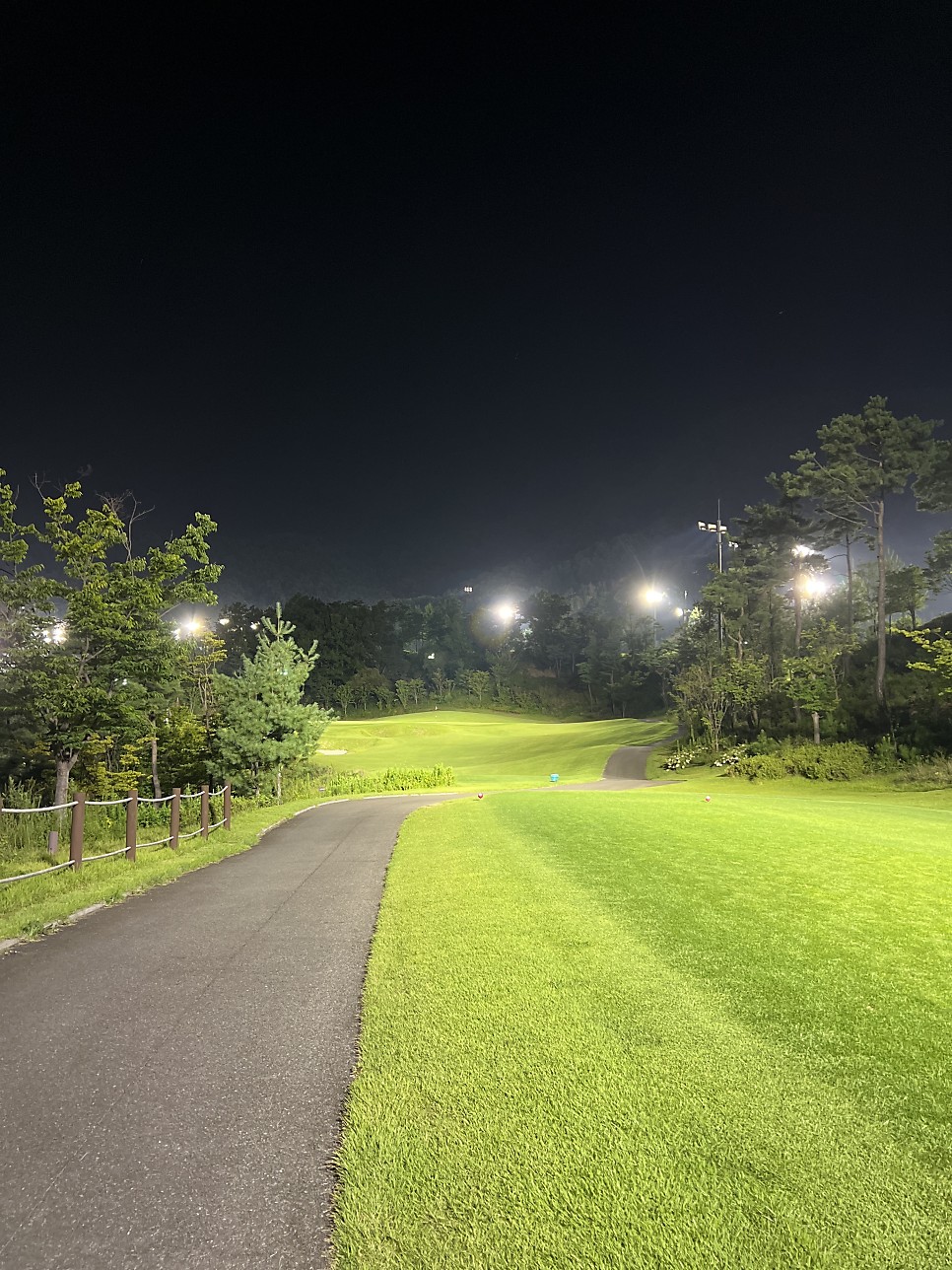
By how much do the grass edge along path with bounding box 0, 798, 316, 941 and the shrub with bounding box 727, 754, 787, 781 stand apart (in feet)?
75.9

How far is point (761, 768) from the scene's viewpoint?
28.8m

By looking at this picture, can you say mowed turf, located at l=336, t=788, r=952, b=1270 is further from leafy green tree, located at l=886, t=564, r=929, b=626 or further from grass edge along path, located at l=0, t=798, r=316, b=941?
leafy green tree, located at l=886, t=564, r=929, b=626

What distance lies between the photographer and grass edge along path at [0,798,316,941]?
6.86m

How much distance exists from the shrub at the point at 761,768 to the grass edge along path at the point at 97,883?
23.1 metres

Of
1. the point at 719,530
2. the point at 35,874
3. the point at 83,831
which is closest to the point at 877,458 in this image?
the point at 719,530

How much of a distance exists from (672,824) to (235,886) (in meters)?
7.36

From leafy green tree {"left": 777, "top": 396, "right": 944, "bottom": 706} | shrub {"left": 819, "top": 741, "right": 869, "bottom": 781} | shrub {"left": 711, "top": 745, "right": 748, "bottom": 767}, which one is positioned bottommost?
shrub {"left": 711, "top": 745, "right": 748, "bottom": 767}

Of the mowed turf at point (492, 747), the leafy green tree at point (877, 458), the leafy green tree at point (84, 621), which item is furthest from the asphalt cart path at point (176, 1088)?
the leafy green tree at point (877, 458)

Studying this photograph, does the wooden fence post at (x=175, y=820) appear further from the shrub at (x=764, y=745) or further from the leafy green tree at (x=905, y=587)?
the leafy green tree at (x=905, y=587)

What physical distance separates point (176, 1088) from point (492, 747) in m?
48.7

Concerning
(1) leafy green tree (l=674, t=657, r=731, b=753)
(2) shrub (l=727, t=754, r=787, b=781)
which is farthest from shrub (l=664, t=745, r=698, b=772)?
(2) shrub (l=727, t=754, r=787, b=781)

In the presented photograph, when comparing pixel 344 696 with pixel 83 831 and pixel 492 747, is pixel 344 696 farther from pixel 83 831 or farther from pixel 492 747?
pixel 83 831

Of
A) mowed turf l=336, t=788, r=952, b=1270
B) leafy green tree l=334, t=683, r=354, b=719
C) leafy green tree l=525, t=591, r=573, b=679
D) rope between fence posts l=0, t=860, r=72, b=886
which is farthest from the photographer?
leafy green tree l=525, t=591, r=573, b=679

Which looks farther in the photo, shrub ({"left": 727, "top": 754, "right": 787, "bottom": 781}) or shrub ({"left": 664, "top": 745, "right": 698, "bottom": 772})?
shrub ({"left": 664, "top": 745, "right": 698, "bottom": 772})
